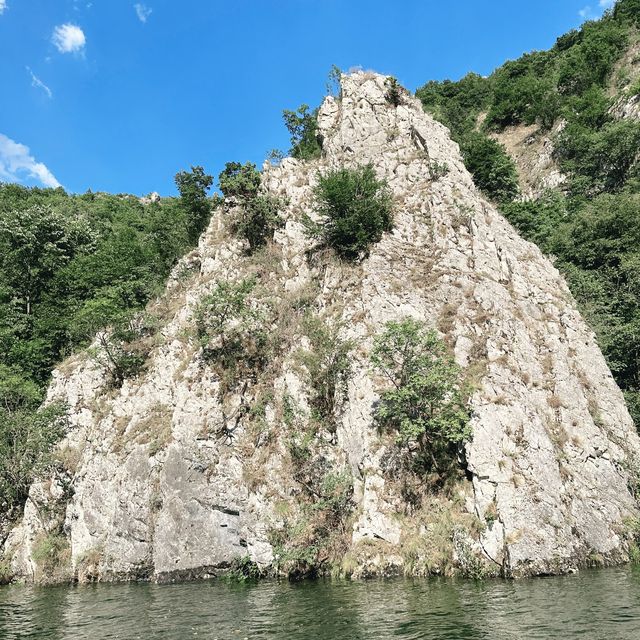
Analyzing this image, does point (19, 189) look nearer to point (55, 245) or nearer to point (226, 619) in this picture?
point (55, 245)

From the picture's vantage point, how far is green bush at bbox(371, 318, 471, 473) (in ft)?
65.4

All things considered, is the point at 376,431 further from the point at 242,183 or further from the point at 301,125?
the point at 301,125

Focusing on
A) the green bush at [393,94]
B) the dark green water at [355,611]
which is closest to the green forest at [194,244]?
the green bush at [393,94]

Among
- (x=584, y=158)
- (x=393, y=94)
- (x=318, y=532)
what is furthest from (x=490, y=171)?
(x=318, y=532)

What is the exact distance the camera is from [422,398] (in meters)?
20.6

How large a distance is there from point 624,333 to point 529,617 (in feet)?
88.3

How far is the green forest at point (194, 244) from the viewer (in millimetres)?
31466

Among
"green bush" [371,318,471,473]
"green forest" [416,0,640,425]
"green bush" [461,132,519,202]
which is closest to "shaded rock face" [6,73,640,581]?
"green bush" [371,318,471,473]

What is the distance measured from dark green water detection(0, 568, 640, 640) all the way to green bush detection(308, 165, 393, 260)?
66.4ft

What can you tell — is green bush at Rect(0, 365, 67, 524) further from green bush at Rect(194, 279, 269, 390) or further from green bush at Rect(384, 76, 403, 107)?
green bush at Rect(384, 76, 403, 107)

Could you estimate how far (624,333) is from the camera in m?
31.9

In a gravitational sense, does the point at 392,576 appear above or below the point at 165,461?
below

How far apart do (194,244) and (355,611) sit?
128 ft

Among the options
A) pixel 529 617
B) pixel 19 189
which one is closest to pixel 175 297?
pixel 529 617
